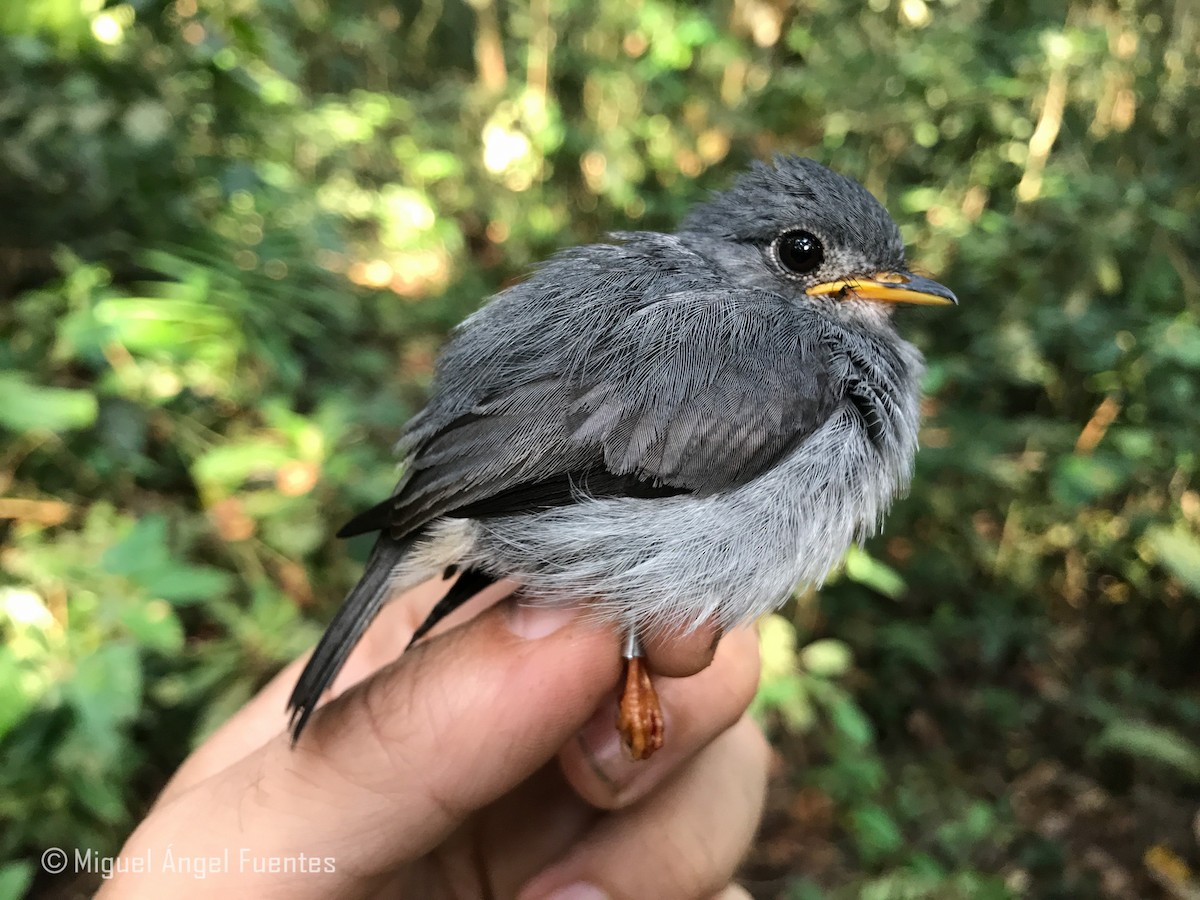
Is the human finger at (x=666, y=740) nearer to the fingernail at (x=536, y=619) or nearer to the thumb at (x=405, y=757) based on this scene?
the thumb at (x=405, y=757)

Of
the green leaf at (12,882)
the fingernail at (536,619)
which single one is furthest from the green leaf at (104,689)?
the fingernail at (536,619)

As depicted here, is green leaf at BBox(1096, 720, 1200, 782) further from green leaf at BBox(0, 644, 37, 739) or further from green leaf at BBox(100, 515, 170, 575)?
green leaf at BBox(0, 644, 37, 739)

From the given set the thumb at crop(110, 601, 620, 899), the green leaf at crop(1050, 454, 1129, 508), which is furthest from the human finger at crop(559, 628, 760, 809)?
the green leaf at crop(1050, 454, 1129, 508)

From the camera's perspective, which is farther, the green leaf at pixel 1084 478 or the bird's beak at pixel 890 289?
the green leaf at pixel 1084 478

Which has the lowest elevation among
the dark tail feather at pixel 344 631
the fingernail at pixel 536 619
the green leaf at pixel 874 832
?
the green leaf at pixel 874 832

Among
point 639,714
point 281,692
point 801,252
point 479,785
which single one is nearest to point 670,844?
point 639,714

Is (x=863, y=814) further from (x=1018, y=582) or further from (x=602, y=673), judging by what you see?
(x=602, y=673)
